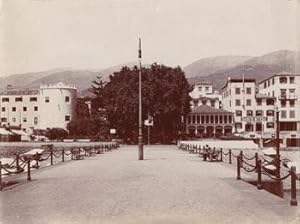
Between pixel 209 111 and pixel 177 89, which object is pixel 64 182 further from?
pixel 209 111

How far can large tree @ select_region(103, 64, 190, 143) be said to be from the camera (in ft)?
160

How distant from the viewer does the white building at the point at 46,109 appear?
5801cm

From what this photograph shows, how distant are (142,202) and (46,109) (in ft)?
190

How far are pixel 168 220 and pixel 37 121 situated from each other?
226ft

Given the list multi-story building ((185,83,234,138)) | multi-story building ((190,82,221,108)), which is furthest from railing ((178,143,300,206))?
multi-story building ((190,82,221,108))

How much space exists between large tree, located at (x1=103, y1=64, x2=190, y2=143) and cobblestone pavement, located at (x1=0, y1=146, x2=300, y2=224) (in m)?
33.5

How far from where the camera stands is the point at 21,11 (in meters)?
11.5

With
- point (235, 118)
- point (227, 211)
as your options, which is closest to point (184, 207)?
point (227, 211)

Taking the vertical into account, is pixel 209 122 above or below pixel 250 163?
above

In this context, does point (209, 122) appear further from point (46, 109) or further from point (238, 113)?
point (46, 109)

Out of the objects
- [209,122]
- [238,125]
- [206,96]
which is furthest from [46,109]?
[206,96]

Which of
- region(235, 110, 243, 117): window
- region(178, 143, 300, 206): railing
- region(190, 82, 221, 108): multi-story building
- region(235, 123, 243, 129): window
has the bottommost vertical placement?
region(178, 143, 300, 206): railing

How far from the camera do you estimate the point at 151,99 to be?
49000 millimetres

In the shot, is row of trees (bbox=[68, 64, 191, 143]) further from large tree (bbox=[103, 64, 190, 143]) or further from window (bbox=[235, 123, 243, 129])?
window (bbox=[235, 123, 243, 129])
